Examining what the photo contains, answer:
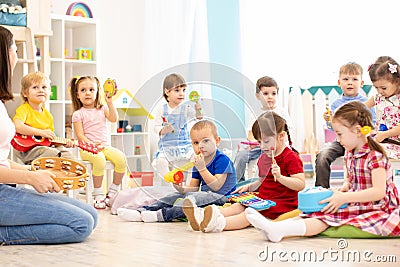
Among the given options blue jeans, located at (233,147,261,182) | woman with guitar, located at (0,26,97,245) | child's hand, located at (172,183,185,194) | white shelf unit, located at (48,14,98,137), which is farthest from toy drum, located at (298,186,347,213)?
white shelf unit, located at (48,14,98,137)

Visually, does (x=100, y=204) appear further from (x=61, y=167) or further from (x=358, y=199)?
(x=358, y=199)

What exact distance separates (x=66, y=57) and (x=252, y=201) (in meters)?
2.13

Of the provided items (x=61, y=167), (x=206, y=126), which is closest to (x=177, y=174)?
(x=206, y=126)

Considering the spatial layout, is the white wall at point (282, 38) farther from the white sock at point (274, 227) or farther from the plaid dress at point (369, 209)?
the white sock at point (274, 227)

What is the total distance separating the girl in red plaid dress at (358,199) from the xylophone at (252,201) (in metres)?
0.18

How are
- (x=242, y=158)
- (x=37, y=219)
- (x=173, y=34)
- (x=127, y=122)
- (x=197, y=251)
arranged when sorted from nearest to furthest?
1. (x=197, y=251)
2. (x=37, y=219)
3. (x=242, y=158)
4. (x=127, y=122)
5. (x=173, y=34)

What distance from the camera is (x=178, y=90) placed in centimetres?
250

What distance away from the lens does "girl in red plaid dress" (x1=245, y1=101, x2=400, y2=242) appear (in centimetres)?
198

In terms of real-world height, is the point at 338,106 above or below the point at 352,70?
below

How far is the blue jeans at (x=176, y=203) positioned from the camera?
94.3 inches

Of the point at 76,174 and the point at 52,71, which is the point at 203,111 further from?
the point at 52,71

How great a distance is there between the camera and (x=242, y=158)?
2.48 m

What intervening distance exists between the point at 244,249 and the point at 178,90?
83cm

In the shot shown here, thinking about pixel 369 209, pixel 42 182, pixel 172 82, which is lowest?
pixel 369 209
